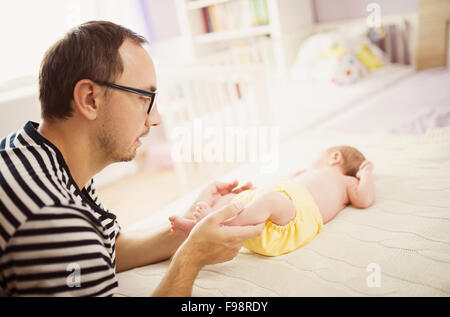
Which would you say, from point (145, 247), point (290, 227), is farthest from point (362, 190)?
point (145, 247)

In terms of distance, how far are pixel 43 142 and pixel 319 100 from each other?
7.27 ft

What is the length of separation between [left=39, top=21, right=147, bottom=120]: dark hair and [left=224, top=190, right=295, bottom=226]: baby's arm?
48cm

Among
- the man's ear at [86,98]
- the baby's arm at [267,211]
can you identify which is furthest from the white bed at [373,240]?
the man's ear at [86,98]

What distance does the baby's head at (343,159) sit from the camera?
1466 millimetres

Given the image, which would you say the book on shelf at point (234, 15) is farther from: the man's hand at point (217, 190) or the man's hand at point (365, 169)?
the man's hand at point (217, 190)

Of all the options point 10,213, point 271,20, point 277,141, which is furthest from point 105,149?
point 271,20

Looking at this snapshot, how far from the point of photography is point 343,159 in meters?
1.49

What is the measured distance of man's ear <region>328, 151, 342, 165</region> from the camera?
1472mm

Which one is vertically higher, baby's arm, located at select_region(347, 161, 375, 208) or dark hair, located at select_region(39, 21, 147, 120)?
dark hair, located at select_region(39, 21, 147, 120)

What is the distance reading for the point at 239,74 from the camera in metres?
2.25
